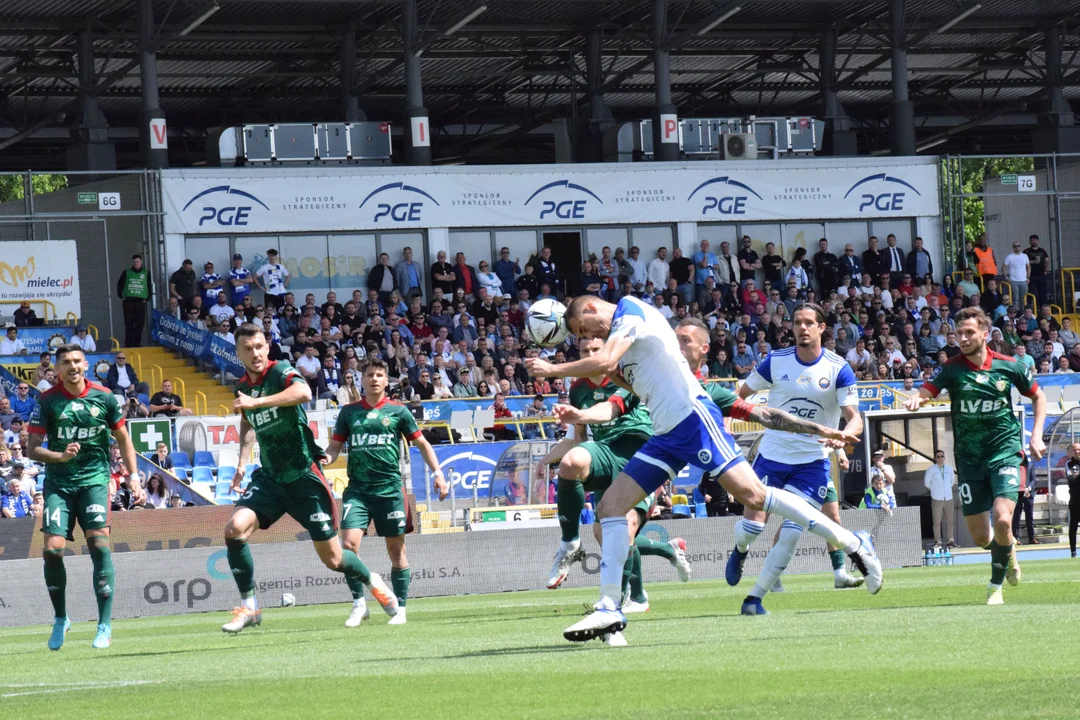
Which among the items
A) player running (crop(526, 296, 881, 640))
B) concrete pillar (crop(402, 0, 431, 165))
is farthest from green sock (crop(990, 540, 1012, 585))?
concrete pillar (crop(402, 0, 431, 165))

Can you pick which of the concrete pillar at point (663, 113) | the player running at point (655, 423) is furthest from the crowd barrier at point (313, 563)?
the concrete pillar at point (663, 113)

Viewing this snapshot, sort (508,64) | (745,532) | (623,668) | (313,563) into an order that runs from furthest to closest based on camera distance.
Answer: (508,64) → (313,563) → (745,532) → (623,668)

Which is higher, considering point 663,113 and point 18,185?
point 18,185

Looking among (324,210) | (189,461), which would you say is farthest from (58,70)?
(189,461)

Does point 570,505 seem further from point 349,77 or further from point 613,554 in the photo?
point 349,77

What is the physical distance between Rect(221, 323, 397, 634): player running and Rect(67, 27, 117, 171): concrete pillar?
3085 cm

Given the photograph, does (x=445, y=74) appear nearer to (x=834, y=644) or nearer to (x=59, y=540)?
(x=59, y=540)

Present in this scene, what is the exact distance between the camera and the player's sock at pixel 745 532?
1259cm

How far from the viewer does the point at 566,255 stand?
139 feet

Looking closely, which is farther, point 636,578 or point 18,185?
point 18,185

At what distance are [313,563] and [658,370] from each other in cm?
1215

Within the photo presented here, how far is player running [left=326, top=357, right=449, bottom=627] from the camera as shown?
13688 millimetres

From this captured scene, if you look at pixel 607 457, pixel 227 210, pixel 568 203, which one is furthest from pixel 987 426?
pixel 568 203

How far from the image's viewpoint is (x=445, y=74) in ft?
160
